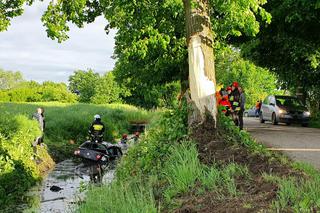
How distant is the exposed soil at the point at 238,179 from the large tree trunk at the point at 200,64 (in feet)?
1.43

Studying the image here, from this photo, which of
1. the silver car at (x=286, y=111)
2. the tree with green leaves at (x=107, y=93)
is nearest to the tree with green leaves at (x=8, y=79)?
the tree with green leaves at (x=107, y=93)

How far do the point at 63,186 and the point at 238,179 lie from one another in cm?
1067

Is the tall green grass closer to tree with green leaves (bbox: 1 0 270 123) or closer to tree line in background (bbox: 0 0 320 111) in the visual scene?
tree with green leaves (bbox: 1 0 270 123)

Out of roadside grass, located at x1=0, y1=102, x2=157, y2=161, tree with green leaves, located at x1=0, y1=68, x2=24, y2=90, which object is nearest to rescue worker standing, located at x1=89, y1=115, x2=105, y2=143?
roadside grass, located at x1=0, y1=102, x2=157, y2=161

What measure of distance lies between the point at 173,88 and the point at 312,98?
22935mm

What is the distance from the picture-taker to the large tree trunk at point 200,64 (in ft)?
37.4

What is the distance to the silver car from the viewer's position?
27.5 meters

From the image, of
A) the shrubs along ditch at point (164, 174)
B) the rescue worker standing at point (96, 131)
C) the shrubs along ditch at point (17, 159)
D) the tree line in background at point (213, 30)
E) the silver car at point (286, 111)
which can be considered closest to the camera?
the shrubs along ditch at point (164, 174)

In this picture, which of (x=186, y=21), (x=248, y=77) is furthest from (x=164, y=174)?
(x=248, y=77)

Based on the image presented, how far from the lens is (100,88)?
8025 centimetres

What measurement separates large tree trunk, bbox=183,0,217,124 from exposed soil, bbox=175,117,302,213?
0.44 meters

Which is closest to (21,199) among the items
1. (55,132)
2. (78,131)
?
(55,132)

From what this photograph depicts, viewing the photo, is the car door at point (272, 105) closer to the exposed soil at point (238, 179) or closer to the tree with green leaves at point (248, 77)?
the exposed soil at point (238, 179)

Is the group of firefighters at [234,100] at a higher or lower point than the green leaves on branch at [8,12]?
lower
